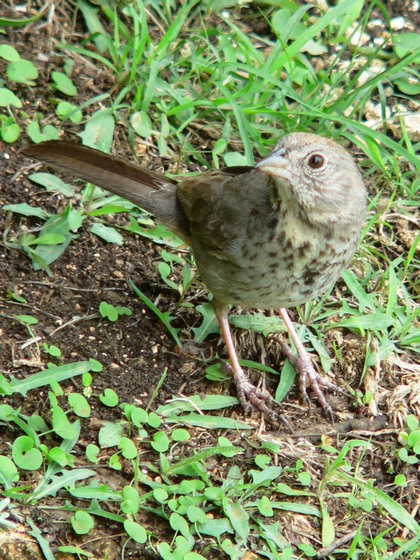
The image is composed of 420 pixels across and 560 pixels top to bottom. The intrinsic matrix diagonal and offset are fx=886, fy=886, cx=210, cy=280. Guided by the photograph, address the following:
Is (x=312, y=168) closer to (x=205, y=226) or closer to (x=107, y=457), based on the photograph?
(x=205, y=226)

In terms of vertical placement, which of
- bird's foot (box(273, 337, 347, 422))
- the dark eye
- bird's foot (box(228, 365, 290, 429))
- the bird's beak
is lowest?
bird's foot (box(228, 365, 290, 429))

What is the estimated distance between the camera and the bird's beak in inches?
158

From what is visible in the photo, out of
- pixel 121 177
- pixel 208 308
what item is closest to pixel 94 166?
pixel 121 177

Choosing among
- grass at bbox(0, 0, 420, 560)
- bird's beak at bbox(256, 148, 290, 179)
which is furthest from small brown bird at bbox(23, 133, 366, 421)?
grass at bbox(0, 0, 420, 560)

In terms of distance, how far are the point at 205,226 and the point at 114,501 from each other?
60.9 inches

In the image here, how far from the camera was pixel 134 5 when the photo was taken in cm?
600

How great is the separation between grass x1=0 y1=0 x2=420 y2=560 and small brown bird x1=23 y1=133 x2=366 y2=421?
281mm

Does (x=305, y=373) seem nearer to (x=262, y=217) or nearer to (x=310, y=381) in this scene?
(x=310, y=381)

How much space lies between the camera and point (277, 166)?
403cm

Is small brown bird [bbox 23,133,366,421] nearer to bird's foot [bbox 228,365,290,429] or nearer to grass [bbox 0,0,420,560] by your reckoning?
bird's foot [bbox 228,365,290,429]

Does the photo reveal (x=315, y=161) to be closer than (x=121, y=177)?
Yes

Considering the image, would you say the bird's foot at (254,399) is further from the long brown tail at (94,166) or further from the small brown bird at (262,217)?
the long brown tail at (94,166)

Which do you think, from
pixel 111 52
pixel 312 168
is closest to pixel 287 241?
pixel 312 168

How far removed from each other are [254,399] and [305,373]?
366mm
